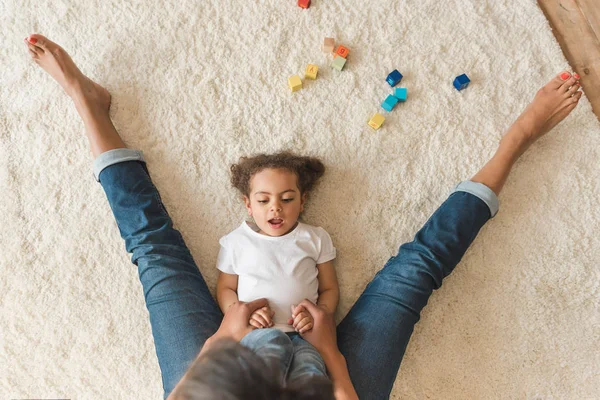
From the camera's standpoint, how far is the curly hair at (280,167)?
122cm

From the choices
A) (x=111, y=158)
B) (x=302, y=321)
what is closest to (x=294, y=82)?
(x=111, y=158)

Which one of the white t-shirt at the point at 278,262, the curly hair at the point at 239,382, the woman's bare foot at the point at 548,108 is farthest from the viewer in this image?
the woman's bare foot at the point at 548,108

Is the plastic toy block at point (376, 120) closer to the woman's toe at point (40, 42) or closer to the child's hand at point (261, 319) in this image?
the child's hand at point (261, 319)

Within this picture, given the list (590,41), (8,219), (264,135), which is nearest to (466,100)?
(590,41)

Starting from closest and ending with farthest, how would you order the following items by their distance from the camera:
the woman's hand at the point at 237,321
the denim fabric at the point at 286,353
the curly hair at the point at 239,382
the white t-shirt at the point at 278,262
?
the curly hair at the point at 239,382
the denim fabric at the point at 286,353
the woman's hand at the point at 237,321
the white t-shirt at the point at 278,262

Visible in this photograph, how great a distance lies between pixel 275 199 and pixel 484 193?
0.52m

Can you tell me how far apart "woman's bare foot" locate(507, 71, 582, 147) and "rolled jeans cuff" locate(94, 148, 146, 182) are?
3.26 feet

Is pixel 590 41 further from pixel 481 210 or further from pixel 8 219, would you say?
pixel 8 219

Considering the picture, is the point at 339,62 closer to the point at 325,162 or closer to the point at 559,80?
the point at 325,162

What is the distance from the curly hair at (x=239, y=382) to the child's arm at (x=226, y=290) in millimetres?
375

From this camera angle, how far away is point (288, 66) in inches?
53.4

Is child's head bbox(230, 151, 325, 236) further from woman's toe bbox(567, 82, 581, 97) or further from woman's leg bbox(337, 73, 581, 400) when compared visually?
woman's toe bbox(567, 82, 581, 97)

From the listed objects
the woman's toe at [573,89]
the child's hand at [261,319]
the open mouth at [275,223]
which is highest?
the open mouth at [275,223]

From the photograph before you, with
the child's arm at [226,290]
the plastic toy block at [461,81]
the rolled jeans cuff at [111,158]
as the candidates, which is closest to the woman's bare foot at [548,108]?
the plastic toy block at [461,81]
